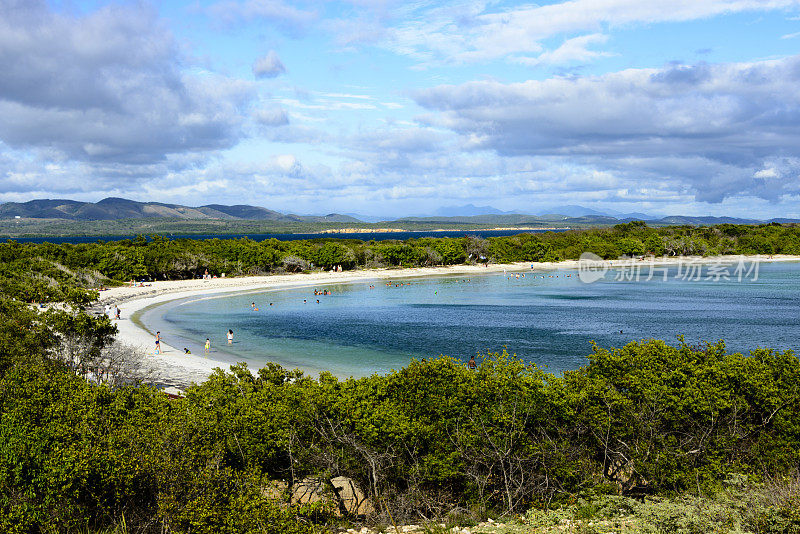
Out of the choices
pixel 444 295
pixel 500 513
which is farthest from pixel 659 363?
pixel 444 295

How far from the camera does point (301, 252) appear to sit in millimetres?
92562

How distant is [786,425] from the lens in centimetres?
1431

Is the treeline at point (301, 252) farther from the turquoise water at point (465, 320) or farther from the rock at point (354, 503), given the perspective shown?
the rock at point (354, 503)

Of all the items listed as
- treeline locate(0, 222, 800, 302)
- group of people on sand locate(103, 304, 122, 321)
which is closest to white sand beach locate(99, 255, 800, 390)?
group of people on sand locate(103, 304, 122, 321)

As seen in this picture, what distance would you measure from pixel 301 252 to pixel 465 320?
47411 millimetres

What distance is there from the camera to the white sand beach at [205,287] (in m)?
31.8

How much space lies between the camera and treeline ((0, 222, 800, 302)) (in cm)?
6109

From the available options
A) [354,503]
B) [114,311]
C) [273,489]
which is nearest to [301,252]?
[114,311]

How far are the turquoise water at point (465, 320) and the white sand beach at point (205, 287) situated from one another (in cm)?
218

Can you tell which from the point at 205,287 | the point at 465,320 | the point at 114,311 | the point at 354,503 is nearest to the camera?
the point at 354,503

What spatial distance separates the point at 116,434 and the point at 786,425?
54.2 feet

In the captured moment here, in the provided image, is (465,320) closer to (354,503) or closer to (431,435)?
(354,503)

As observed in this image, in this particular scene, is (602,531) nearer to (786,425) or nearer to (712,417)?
(712,417)

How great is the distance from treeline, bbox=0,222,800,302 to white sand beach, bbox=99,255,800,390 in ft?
9.94
